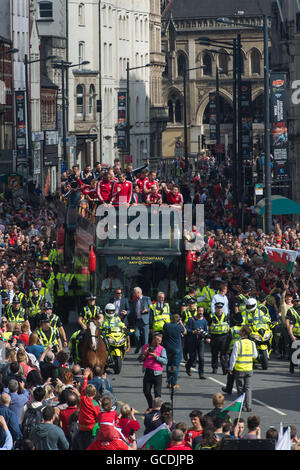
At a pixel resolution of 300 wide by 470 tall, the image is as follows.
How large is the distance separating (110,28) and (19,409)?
88.5m

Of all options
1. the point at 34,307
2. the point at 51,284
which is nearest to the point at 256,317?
the point at 34,307

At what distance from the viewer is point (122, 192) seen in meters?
31.6

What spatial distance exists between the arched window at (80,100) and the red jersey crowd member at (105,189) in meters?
67.2

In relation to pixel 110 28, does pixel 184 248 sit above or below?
below

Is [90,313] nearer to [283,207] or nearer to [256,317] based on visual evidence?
[256,317]

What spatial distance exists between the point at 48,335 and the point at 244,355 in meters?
3.55

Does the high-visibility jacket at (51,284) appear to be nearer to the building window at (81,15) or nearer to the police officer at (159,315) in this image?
the police officer at (159,315)

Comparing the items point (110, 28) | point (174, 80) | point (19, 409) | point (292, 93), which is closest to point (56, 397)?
point (19, 409)

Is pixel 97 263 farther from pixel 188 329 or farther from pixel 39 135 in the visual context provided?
pixel 39 135

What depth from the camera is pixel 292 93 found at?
199ft

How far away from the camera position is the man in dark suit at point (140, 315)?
2938 cm

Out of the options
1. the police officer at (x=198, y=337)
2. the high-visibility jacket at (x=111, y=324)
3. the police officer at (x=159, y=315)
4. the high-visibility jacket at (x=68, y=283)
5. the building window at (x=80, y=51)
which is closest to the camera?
the police officer at (x=198, y=337)

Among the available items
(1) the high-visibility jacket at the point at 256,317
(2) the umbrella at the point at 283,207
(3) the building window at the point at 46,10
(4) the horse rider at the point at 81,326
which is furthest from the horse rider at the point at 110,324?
(3) the building window at the point at 46,10
